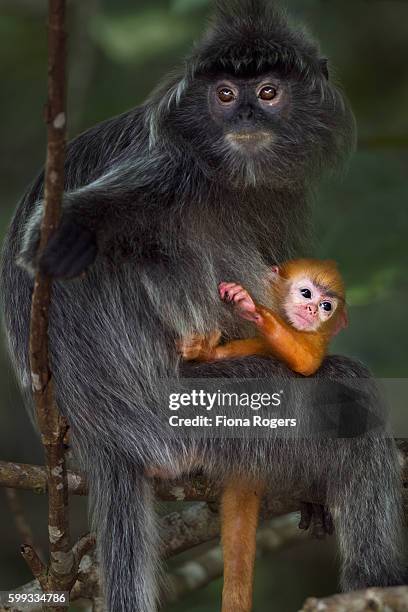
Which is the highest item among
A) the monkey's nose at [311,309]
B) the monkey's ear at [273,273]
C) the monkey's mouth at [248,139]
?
the monkey's mouth at [248,139]

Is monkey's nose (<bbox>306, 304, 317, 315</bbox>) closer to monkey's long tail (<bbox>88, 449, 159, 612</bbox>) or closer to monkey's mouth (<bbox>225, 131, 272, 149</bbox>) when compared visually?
monkey's mouth (<bbox>225, 131, 272, 149</bbox>)

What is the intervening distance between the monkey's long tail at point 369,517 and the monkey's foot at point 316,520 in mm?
335

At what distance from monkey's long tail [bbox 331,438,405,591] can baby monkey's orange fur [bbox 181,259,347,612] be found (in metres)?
0.25

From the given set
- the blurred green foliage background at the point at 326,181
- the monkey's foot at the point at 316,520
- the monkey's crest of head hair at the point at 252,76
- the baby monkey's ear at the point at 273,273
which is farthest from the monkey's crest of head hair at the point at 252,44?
the monkey's foot at the point at 316,520

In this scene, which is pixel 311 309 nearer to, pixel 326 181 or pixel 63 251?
pixel 326 181

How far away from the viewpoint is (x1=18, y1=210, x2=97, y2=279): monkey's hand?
233cm

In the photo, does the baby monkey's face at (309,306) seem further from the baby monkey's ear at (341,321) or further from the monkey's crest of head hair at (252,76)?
the monkey's crest of head hair at (252,76)

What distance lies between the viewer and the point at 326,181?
3199 millimetres

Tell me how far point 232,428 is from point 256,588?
1.78 metres

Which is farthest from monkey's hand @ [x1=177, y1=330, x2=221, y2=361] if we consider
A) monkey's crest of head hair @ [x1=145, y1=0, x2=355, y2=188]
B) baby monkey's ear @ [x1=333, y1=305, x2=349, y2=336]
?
monkey's crest of head hair @ [x1=145, y1=0, x2=355, y2=188]

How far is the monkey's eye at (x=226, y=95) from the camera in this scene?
2.82m

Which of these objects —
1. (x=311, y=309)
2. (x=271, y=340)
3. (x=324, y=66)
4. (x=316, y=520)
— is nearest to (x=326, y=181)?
(x=324, y=66)

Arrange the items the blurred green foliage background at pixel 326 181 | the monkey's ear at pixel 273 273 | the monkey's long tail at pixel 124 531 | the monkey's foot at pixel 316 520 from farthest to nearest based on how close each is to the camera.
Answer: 1. the blurred green foliage background at pixel 326 181
2. the monkey's foot at pixel 316 520
3. the monkey's ear at pixel 273 273
4. the monkey's long tail at pixel 124 531

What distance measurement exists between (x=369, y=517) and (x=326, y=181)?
1003 mm
